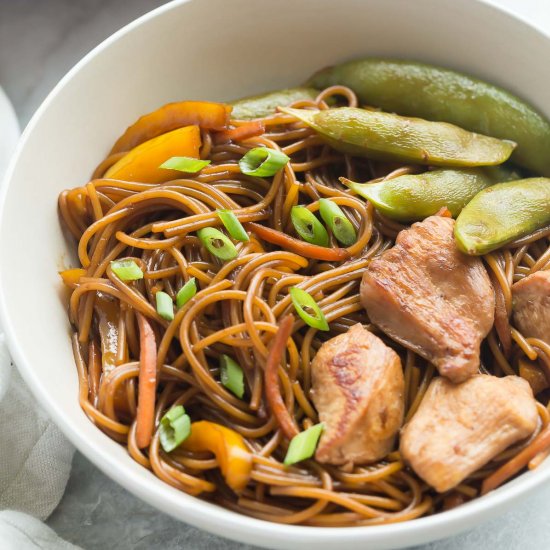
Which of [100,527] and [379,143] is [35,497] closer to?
[100,527]

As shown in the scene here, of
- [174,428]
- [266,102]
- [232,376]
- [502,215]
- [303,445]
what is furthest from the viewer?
[266,102]

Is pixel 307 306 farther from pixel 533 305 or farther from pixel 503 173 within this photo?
pixel 503 173

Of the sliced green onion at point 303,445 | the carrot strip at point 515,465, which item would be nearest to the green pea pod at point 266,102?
the sliced green onion at point 303,445

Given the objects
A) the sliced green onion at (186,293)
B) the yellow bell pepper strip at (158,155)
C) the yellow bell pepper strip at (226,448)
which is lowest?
the yellow bell pepper strip at (226,448)

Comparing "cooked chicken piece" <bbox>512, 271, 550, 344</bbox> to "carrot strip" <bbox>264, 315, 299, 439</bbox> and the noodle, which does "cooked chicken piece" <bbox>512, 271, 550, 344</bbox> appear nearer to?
the noodle

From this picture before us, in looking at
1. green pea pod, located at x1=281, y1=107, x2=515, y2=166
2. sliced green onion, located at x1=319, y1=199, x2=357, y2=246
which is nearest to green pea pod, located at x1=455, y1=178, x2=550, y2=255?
green pea pod, located at x1=281, y1=107, x2=515, y2=166

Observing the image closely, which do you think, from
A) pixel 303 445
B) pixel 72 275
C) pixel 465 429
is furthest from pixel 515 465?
pixel 72 275

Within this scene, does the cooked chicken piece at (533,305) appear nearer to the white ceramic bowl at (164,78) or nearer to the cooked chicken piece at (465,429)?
the cooked chicken piece at (465,429)
